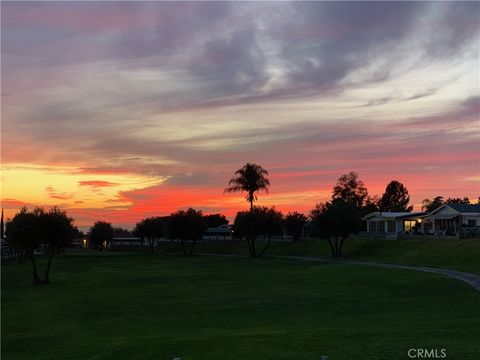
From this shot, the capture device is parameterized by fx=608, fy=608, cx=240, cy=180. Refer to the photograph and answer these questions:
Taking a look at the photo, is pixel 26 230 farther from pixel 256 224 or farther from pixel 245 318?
pixel 256 224

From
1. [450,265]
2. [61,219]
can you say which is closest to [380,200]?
[450,265]

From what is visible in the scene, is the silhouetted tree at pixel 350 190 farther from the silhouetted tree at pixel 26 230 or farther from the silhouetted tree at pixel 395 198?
the silhouetted tree at pixel 26 230

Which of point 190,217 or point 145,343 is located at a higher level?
point 190,217

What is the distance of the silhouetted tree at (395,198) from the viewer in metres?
189

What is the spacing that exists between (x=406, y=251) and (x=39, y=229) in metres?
44.6

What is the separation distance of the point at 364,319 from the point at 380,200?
16738 cm

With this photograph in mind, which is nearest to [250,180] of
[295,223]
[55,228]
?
[295,223]

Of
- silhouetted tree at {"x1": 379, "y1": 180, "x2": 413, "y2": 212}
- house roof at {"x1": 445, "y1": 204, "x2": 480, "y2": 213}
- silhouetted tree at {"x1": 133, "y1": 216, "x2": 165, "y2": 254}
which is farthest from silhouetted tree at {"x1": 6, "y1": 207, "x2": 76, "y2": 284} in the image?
silhouetted tree at {"x1": 379, "y1": 180, "x2": 413, "y2": 212}

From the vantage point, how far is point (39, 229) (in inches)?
2051

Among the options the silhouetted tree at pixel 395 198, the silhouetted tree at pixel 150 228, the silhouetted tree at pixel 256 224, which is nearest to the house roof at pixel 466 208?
the silhouetted tree at pixel 256 224

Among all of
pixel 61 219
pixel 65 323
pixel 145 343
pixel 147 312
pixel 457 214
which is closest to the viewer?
pixel 145 343

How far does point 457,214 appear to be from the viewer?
323ft

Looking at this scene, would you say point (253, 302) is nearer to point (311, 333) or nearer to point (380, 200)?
point (311, 333)

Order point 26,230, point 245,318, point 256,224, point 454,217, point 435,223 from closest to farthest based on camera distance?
point 245,318, point 26,230, point 256,224, point 454,217, point 435,223
